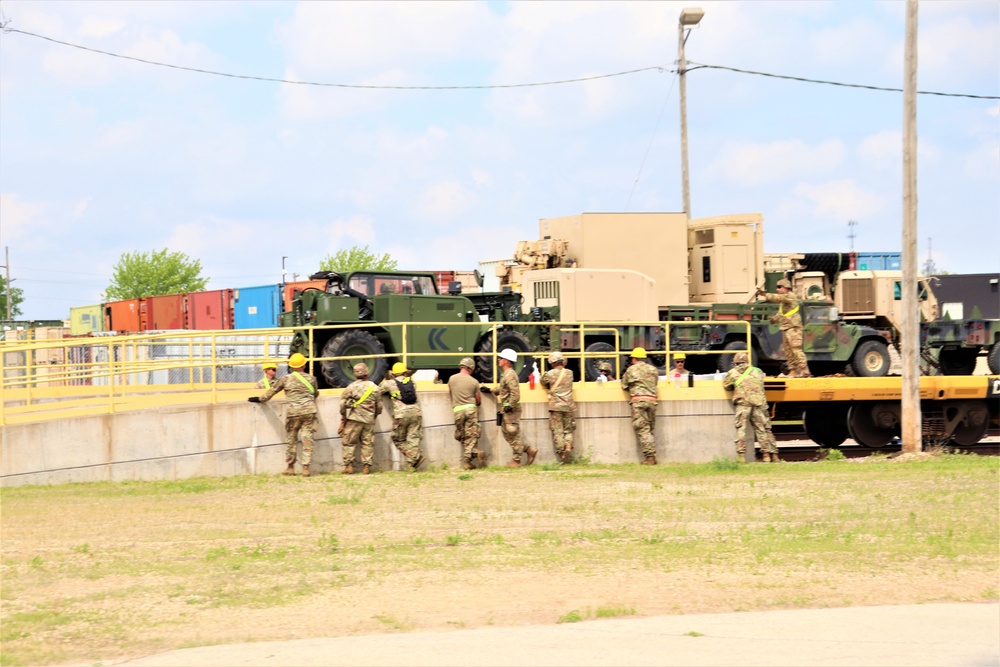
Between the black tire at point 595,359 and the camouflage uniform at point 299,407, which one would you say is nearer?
the camouflage uniform at point 299,407

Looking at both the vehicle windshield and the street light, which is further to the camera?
the street light

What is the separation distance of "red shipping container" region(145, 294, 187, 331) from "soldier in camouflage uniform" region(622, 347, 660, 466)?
33337 mm

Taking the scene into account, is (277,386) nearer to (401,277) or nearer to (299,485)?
(299,485)

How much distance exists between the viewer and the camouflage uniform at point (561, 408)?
57.3ft

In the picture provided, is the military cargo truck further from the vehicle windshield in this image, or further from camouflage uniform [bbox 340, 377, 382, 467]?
camouflage uniform [bbox 340, 377, 382, 467]

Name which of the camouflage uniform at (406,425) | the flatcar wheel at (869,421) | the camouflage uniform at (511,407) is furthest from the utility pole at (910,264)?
the camouflage uniform at (406,425)

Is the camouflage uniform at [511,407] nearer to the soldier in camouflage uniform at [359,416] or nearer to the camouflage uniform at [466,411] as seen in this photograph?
the camouflage uniform at [466,411]

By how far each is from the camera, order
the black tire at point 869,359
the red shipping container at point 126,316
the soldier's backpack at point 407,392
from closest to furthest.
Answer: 1. the soldier's backpack at point 407,392
2. the black tire at point 869,359
3. the red shipping container at point 126,316

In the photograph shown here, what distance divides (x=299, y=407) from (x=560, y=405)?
12.9ft

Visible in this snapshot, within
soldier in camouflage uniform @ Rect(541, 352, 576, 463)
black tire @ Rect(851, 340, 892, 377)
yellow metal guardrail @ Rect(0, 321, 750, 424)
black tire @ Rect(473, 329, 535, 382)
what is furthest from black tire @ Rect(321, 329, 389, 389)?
black tire @ Rect(851, 340, 892, 377)

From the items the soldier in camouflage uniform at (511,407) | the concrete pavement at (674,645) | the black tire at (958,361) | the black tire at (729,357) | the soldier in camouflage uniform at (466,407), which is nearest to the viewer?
the concrete pavement at (674,645)

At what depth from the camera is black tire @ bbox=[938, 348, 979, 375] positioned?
77.6 feet

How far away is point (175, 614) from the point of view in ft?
28.0

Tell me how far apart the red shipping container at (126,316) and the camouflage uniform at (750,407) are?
3820 cm
